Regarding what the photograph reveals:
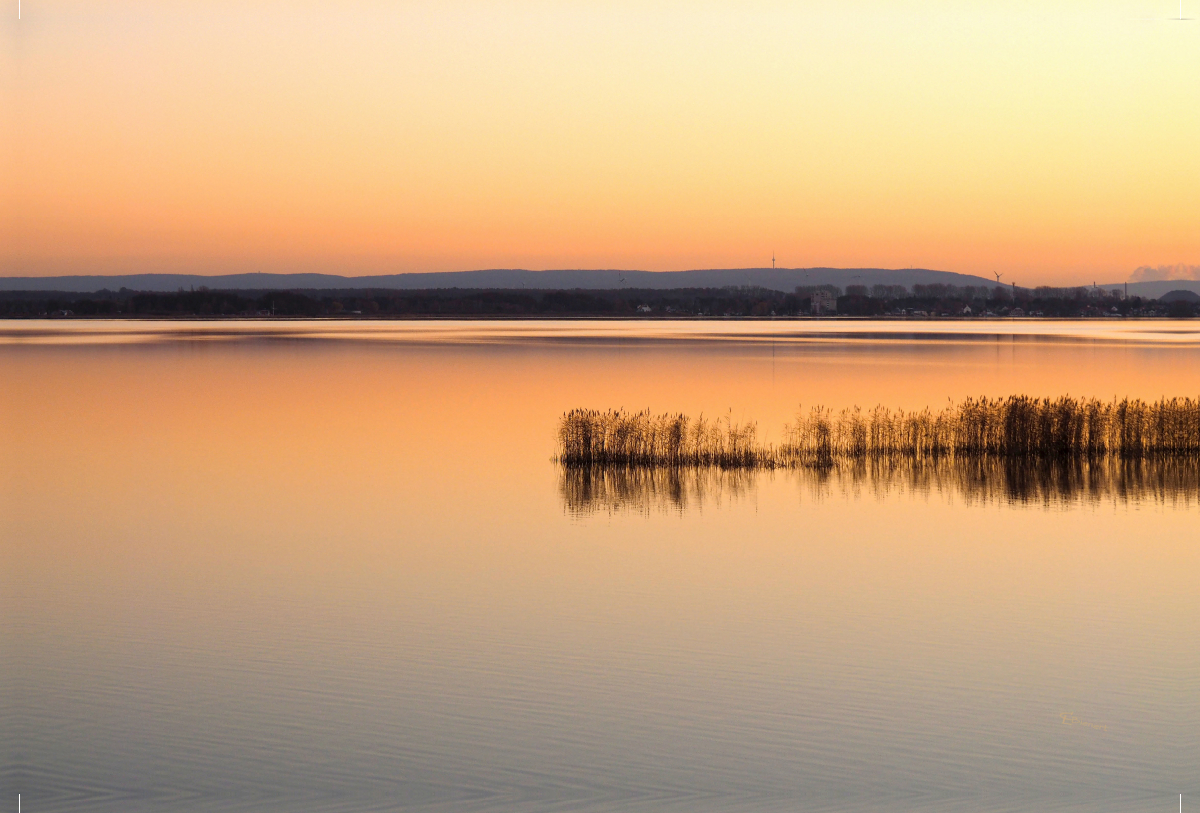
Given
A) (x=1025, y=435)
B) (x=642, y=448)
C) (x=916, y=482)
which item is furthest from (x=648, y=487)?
(x=1025, y=435)

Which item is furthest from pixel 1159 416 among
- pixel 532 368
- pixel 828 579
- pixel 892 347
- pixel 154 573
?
pixel 892 347

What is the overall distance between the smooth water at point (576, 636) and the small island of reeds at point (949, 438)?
4.60 feet

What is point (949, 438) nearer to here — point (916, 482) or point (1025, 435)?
point (1025, 435)

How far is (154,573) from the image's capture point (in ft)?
47.9

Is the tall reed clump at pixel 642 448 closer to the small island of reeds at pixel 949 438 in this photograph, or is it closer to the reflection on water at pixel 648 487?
the small island of reeds at pixel 949 438

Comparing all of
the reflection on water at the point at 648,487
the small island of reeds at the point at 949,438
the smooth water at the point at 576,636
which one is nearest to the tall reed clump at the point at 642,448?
the small island of reeds at the point at 949,438

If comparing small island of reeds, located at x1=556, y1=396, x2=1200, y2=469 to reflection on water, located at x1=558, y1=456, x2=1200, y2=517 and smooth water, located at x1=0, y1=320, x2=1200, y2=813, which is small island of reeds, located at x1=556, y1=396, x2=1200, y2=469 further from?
smooth water, located at x1=0, y1=320, x2=1200, y2=813

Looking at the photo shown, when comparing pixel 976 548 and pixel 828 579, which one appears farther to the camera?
pixel 976 548

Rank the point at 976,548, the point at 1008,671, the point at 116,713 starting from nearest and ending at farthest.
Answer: the point at 116,713
the point at 1008,671
the point at 976,548

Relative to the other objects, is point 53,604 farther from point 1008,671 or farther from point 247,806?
point 1008,671

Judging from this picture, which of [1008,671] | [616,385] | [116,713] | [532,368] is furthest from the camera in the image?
[532,368]

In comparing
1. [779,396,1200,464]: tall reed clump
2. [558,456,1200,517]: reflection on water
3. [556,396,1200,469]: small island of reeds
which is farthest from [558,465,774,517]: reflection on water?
[779,396,1200,464]: tall reed clump

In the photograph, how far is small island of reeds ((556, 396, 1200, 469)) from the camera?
23422 mm

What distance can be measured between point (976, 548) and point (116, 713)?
11083 millimetres
